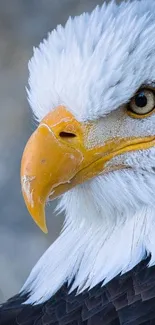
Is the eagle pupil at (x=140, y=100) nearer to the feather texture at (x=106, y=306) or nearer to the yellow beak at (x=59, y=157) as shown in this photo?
the yellow beak at (x=59, y=157)

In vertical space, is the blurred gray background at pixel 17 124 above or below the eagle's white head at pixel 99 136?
above

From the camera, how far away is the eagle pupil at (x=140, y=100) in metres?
2.57

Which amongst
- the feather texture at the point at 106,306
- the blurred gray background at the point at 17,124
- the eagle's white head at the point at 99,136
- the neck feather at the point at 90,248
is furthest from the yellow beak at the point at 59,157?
the blurred gray background at the point at 17,124

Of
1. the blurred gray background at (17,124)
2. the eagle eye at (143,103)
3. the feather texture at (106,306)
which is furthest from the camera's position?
the blurred gray background at (17,124)

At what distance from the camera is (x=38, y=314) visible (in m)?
2.69

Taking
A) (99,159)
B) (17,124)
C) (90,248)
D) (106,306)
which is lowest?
(106,306)

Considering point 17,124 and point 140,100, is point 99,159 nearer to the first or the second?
point 140,100

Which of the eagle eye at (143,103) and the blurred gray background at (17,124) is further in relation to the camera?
the blurred gray background at (17,124)

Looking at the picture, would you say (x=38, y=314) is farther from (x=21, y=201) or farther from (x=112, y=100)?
(x=21, y=201)

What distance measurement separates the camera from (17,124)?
5297mm

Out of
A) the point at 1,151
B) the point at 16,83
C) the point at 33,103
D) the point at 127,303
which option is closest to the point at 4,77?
the point at 16,83

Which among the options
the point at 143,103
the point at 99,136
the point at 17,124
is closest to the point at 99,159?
the point at 99,136

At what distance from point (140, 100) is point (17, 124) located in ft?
9.09

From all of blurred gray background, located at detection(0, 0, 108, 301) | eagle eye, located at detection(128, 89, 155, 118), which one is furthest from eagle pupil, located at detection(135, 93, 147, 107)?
blurred gray background, located at detection(0, 0, 108, 301)
